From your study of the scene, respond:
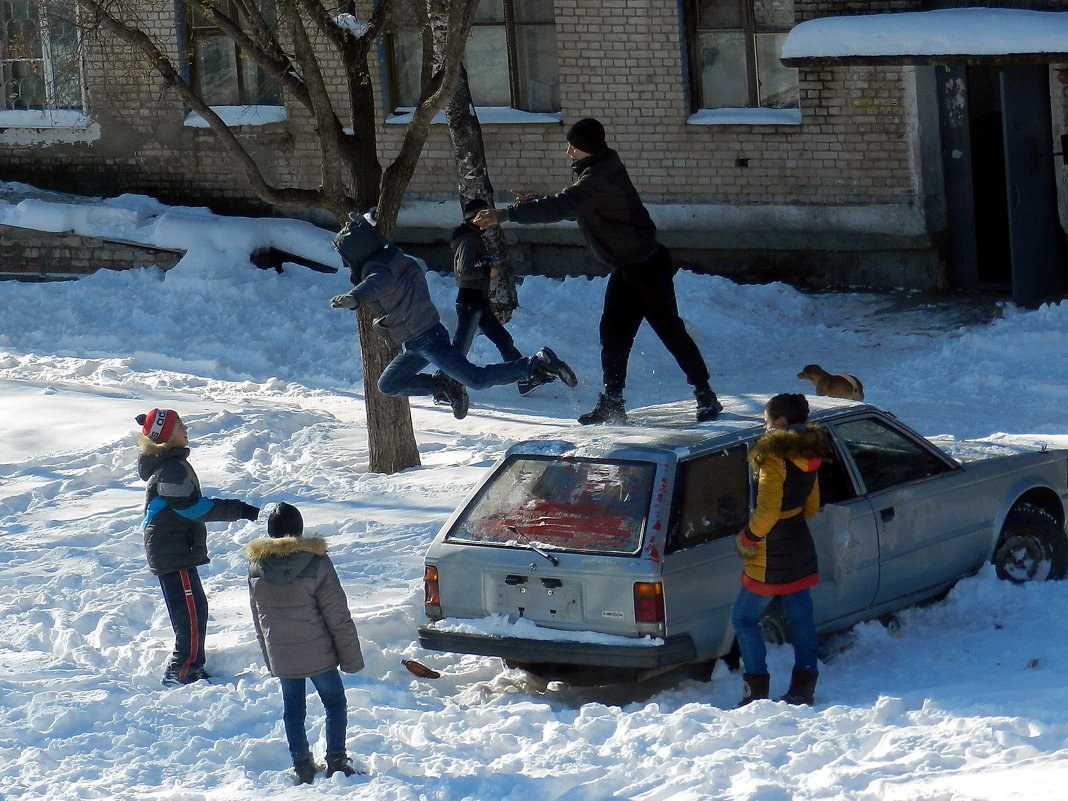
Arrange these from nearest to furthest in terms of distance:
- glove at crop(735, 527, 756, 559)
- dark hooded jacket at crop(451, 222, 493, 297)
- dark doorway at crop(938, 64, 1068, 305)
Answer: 1. glove at crop(735, 527, 756, 559)
2. dark hooded jacket at crop(451, 222, 493, 297)
3. dark doorway at crop(938, 64, 1068, 305)

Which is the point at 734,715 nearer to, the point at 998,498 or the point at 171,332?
the point at 998,498

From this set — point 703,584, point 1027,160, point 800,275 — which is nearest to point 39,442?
point 703,584

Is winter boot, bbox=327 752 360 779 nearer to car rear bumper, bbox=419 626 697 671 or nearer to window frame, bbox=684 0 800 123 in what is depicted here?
car rear bumper, bbox=419 626 697 671

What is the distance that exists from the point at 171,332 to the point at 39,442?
3.34 m

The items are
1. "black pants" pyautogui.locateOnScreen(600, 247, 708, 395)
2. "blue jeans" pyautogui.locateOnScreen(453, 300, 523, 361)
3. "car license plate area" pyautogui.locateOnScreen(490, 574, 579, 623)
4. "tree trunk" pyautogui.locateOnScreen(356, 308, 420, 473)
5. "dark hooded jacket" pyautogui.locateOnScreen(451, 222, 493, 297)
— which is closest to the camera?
"car license plate area" pyautogui.locateOnScreen(490, 574, 579, 623)

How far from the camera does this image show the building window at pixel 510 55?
16.5 metres

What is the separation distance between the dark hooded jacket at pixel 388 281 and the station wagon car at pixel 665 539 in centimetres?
166

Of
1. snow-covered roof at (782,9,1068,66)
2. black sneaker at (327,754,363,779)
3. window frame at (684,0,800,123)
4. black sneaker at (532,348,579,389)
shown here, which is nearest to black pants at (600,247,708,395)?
black sneaker at (532,348,579,389)

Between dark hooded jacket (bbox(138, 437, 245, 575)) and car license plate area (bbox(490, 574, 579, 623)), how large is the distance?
132cm

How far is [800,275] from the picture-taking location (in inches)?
624

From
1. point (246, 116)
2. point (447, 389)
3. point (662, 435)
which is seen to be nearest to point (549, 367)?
point (447, 389)

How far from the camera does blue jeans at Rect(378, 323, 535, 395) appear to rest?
859 centimetres

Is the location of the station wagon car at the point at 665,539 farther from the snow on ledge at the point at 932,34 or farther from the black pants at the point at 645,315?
the snow on ledge at the point at 932,34

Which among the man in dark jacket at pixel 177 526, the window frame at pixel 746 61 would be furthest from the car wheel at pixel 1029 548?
the window frame at pixel 746 61
